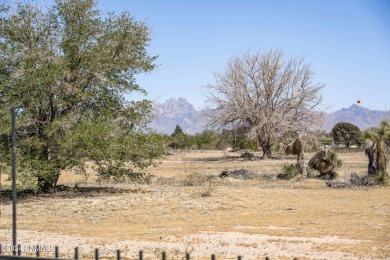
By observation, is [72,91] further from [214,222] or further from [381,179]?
[381,179]

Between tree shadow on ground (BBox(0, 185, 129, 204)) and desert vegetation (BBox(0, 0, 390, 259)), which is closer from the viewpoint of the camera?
desert vegetation (BBox(0, 0, 390, 259))

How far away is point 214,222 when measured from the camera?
14.9 meters

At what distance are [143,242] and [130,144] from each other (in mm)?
10674

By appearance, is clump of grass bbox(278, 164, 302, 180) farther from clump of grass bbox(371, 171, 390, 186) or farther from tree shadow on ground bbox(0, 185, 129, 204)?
tree shadow on ground bbox(0, 185, 129, 204)

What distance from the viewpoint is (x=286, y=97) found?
4859cm

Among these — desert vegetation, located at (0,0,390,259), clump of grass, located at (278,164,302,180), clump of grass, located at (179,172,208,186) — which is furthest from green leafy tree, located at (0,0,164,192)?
clump of grass, located at (278,164,302,180)

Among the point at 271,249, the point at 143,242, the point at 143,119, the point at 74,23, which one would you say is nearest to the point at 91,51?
the point at 74,23

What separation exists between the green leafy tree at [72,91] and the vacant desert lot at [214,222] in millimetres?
1876

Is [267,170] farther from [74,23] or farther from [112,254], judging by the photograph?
[112,254]

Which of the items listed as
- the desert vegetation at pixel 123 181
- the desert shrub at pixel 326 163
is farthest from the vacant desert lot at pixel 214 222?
the desert shrub at pixel 326 163

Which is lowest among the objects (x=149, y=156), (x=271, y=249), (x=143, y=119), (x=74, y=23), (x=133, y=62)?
(x=271, y=249)

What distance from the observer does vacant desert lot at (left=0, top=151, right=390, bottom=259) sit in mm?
10820

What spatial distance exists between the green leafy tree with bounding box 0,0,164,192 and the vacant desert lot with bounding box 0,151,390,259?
1.88 metres

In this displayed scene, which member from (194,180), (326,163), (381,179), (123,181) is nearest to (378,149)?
(381,179)
